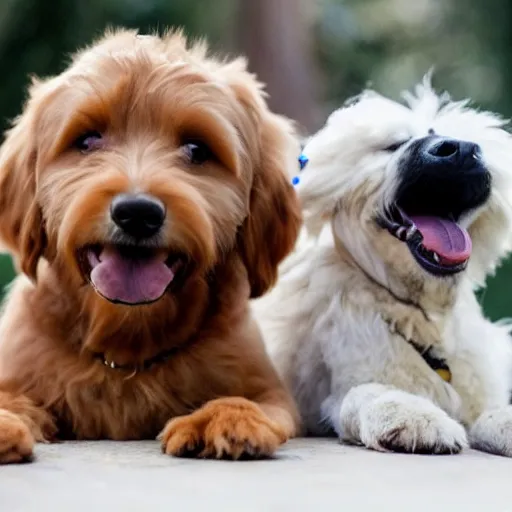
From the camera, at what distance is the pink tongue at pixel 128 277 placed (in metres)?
3.82

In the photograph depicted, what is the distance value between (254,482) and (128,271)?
3.16ft

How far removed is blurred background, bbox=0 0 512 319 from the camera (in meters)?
→ 17.5

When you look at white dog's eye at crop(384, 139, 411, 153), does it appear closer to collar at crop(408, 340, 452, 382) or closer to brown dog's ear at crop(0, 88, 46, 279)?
collar at crop(408, 340, 452, 382)

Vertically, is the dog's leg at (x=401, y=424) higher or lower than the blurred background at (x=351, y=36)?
lower

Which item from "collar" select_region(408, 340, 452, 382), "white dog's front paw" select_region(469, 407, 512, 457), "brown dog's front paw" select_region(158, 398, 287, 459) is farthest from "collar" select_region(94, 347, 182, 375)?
"white dog's front paw" select_region(469, 407, 512, 457)

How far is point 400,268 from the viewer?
4395 millimetres

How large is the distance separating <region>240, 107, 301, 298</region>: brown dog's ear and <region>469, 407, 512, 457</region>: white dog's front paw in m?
0.88

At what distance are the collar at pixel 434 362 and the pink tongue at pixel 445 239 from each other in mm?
335

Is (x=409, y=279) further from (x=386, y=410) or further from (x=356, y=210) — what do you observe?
(x=386, y=410)

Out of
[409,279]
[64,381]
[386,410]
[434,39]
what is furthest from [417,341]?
[434,39]

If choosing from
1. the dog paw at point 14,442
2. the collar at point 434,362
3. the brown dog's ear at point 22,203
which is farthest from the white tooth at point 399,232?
the dog paw at point 14,442

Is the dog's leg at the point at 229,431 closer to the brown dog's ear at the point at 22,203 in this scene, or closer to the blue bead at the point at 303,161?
the brown dog's ear at the point at 22,203

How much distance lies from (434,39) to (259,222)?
52.5 feet

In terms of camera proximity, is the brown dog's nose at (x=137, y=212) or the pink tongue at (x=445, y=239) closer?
the brown dog's nose at (x=137, y=212)
